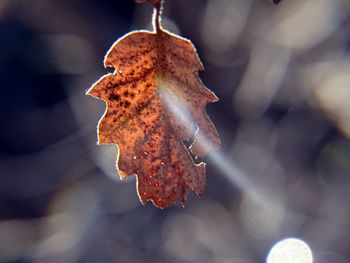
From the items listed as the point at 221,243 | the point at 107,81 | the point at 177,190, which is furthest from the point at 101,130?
the point at 221,243

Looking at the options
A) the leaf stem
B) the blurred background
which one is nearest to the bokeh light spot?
the blurred background

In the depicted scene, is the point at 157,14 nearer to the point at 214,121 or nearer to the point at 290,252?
the point at 290,252

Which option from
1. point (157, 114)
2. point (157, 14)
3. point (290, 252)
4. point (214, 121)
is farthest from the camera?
point (214, 121)

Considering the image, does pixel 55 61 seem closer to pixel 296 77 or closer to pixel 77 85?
pixel 77 85

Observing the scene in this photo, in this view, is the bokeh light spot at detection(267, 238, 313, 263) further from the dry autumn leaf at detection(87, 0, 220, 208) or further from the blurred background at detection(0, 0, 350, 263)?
the dry autumn leaf at detection(87, 0, 220, 208)

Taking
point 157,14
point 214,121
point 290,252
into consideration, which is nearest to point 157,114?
point 157,14

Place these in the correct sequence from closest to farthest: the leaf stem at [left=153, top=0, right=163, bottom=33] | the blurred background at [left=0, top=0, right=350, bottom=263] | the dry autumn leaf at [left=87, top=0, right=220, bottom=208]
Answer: the leaf stem at [left=153, top=0, right=163, bottom=33] < the dry autumn leaf at [left=87, top=0, right=220, bottom=208] < the blurred background at [left=0, top=0, right=350, bottom=263]
